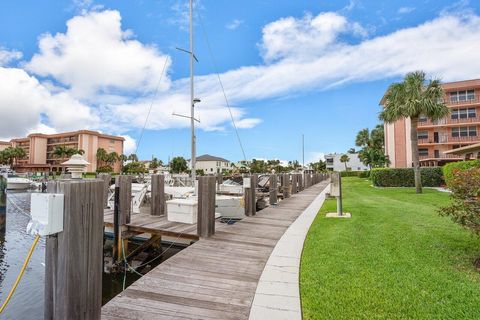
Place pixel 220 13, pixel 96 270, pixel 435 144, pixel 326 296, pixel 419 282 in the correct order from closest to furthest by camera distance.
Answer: pixel 96 270 → pixel 326 296 → pixel 419 282 → pixel 220 13 → pixel 435 144

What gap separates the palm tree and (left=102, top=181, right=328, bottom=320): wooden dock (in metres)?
20.2

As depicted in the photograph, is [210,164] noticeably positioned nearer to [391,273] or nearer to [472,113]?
[472,113]

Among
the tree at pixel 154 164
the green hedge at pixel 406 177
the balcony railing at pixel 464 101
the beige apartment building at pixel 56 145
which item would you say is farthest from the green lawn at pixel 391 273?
the tree at pixel 154 164

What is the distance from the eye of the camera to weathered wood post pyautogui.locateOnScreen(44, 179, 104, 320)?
2.43 meters

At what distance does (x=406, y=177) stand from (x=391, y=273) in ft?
88.5

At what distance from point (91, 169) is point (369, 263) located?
99.6 m

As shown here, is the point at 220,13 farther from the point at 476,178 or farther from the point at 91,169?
the point at 91,169

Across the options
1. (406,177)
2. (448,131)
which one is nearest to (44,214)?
(406,177)

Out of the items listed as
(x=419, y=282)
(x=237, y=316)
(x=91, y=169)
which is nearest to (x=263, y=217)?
(x=419, y=282)

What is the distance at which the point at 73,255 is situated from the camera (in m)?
2.46

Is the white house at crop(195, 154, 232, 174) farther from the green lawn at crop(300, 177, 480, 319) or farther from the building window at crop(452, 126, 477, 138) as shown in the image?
the green lawn at crop(300, 177, 480, 319)

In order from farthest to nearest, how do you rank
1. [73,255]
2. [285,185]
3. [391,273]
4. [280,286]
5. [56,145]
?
1. [56,145]
2. [285,185]
3. [391,273]
4. [280,286]
5. [73,255]

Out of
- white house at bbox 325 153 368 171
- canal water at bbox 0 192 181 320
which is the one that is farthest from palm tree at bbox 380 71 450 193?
white house at bbox 325 153 368 171

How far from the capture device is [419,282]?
14.4ft
